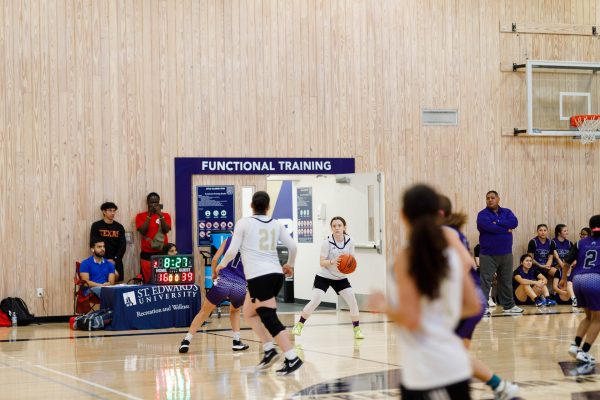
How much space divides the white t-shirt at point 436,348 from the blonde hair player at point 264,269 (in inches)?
202

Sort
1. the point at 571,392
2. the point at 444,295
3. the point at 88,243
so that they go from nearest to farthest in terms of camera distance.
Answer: the point at 444,295, the point at 571,392, the point at 88,243

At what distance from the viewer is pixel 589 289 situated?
9.60m

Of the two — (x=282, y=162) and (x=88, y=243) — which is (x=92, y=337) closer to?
(x=88, y=243)

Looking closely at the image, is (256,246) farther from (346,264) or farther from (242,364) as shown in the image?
(346,264)

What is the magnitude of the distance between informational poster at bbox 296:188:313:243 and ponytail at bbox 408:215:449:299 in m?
14.8

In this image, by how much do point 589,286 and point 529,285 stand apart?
8.78 m

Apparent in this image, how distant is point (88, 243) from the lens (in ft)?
54.1

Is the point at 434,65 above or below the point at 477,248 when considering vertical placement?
Answer: above

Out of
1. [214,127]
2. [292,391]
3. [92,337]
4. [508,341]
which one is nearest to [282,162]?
[214,127]

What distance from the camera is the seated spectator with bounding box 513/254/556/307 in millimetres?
18125

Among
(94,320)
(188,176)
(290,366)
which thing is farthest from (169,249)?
(290,366)

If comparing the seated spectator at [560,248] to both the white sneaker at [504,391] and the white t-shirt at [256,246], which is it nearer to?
the white t-shirt at [256,246]

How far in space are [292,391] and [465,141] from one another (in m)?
11.6

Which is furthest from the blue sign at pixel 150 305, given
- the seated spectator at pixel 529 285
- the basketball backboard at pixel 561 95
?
the basketball backboard at pixel 561 95
